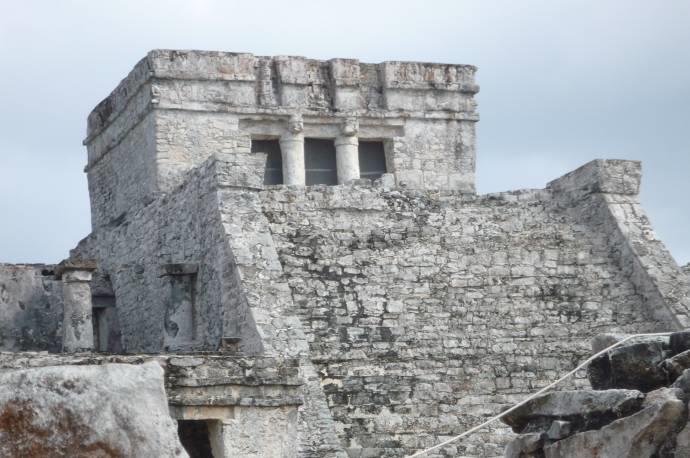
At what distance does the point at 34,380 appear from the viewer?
164 inches

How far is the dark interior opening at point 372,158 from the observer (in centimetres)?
2294

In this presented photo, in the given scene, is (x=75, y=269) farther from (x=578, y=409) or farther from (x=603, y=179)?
(x=578, y=409)

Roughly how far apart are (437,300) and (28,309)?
720cm

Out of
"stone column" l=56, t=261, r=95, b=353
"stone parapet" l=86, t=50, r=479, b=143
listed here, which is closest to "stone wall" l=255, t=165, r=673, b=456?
"stone column" l=56, t=261, r=95, b=353

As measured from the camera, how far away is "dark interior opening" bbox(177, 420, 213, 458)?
931 centimetres

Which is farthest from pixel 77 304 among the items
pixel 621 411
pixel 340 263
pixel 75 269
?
pixel 621 411

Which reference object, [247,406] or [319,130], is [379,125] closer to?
[319,130]

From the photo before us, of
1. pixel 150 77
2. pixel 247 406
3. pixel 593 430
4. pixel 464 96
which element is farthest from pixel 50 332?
pixel 593 430

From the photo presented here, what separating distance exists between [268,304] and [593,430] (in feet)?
30.4

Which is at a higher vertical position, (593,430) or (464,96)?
(464,96)

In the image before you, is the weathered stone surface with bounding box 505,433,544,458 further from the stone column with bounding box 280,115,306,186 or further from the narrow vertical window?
the stone column with bounding box 280,115,306,186

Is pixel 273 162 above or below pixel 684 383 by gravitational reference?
above

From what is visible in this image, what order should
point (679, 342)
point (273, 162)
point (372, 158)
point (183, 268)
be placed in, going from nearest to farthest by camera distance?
point (679, 342) < point (183, 268) < point (273, 162) < point (372, 158)

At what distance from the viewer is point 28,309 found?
67.6ft
